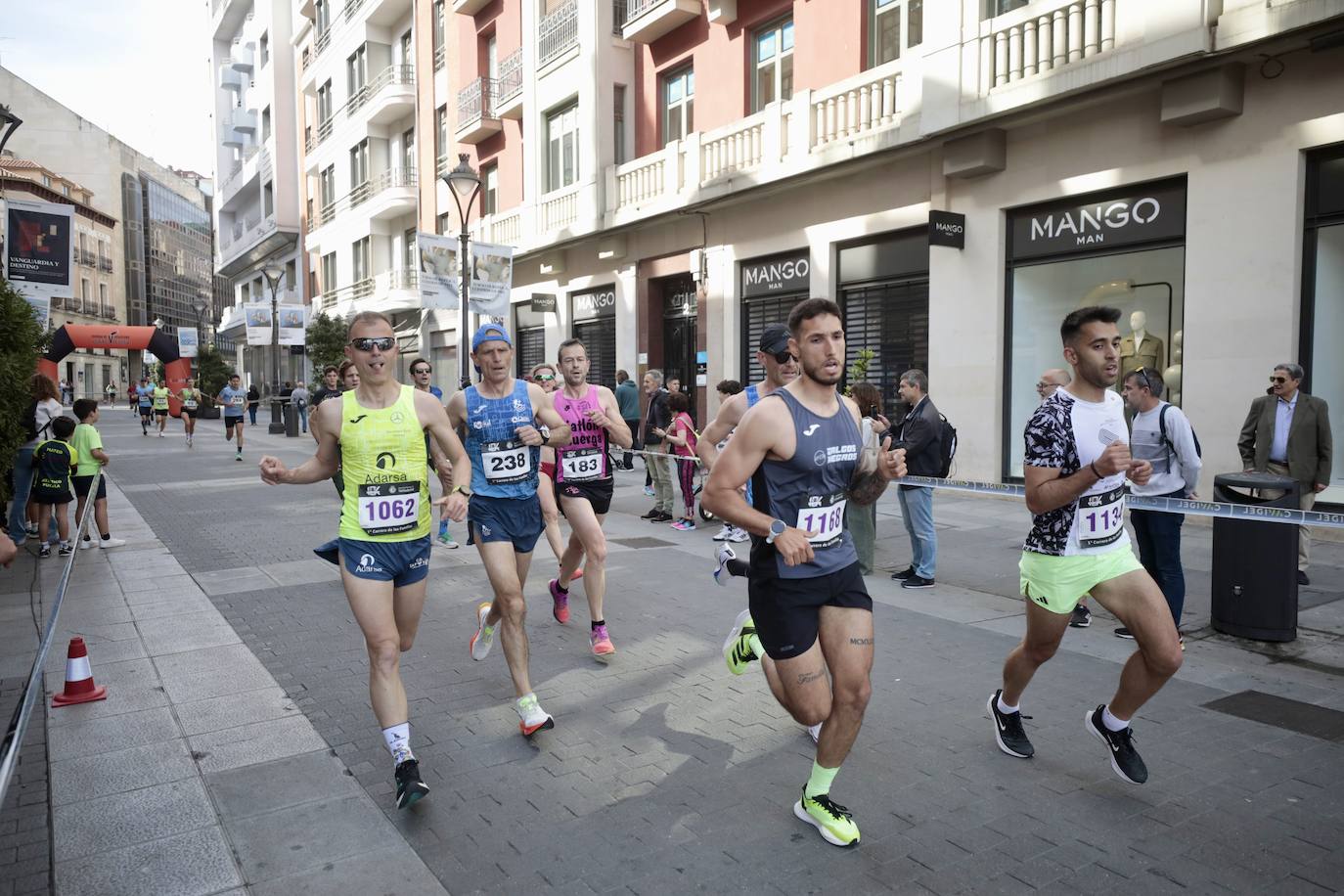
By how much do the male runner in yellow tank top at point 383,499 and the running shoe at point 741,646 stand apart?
139cm

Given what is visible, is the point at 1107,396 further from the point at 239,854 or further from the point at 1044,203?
the point at 1044,203

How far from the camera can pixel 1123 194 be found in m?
11.6

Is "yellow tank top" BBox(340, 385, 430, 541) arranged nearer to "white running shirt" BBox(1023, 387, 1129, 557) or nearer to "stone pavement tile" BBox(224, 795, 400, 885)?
"stone pavement tile" BBox(224, 795, 400, 885)

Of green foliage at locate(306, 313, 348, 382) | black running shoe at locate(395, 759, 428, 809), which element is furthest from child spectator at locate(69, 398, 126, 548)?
green foliage at locate(306, 313, 348, 382)

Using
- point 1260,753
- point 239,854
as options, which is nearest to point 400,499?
point 239,854

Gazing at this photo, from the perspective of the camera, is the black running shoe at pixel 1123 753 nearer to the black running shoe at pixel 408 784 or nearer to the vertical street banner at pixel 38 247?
the black running shoe at pixel 408 784

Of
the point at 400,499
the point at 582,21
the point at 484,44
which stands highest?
the point at 484,44

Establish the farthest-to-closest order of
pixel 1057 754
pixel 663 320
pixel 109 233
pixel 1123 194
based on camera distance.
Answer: pixel 109 233 → pixel 663 320 → pixel 1123 194 → pixel 1057 754

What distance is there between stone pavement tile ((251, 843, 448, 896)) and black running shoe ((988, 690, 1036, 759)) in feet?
8.21

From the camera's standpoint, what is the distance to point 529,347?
27109 mm

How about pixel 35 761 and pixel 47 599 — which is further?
pixel 47 599

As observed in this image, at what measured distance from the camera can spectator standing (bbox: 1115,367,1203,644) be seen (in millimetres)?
5949

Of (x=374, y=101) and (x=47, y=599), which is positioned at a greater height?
(x=374, y=101)

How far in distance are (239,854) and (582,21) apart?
21.6 metres
